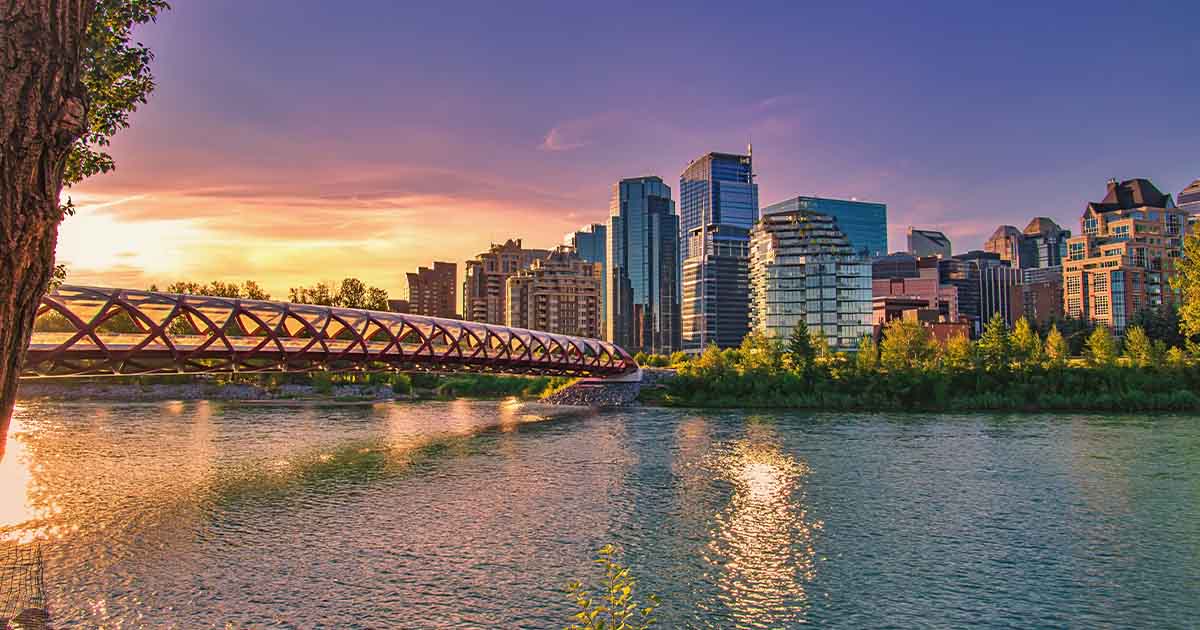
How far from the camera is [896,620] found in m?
23.0

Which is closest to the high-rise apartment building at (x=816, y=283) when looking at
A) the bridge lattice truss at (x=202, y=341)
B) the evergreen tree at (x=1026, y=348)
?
the evergreen tree at (x=1026, y=348)

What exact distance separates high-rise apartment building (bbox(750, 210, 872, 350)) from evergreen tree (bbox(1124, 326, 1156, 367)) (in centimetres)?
6882

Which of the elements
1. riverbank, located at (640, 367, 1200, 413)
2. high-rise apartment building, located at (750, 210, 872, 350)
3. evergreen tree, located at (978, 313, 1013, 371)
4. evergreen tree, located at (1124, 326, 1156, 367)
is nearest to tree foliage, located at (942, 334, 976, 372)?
riverbank, located at (640, 367, 1200, 413)

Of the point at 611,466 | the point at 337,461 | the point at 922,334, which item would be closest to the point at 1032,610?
the point at 611,466

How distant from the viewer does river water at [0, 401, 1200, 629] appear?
24156 millimetres

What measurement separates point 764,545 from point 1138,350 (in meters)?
101

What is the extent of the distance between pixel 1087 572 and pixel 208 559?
3382 centimetres

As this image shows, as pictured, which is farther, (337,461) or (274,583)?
(337,461)

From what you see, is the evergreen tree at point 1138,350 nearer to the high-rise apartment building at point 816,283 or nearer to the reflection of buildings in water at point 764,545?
the high-rise apartment building at point 816,283

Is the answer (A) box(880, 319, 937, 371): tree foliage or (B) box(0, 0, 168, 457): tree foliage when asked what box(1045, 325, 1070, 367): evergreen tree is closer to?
(A) box(880, 319, 937, 371): tree foliage

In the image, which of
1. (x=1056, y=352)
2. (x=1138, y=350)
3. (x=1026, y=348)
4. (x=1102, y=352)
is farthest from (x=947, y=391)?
(x=1138, y=350)

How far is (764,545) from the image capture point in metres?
31.1

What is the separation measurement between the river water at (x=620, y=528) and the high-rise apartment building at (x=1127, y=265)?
5775 inches

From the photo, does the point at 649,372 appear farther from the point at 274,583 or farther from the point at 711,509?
the point at 274,583
